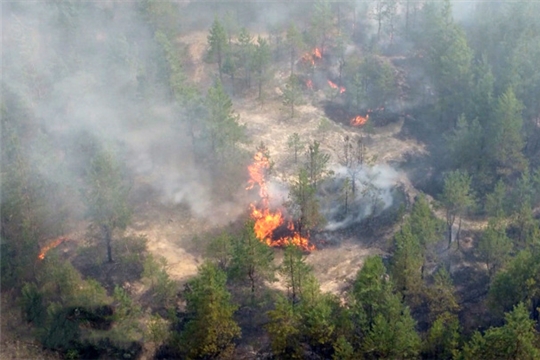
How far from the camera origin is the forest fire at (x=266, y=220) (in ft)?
192

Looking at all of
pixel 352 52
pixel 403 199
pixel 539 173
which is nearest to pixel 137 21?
pixel 352 52

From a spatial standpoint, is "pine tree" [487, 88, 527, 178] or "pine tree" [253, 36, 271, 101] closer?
"pine tree" [487, 88, 527, 178]

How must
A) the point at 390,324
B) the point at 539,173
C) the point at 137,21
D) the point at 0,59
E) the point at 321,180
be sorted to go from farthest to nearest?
the point at 137,21, the point at 0,59, the point at 321,180, the point at 539,173, the point at 390,324

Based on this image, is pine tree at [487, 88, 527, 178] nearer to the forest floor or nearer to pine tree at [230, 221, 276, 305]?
the forest floor

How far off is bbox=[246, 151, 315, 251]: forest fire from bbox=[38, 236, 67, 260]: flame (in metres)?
19.6

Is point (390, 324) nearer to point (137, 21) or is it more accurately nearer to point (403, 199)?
point (403, 199)

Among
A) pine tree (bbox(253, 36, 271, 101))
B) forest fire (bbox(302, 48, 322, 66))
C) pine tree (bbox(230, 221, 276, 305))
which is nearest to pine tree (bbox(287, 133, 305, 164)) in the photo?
pine tree (bbox(253, 36, 271, 101))

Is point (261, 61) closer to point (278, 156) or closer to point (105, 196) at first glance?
point (278, 156)

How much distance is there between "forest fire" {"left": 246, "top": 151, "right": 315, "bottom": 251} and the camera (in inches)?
2299

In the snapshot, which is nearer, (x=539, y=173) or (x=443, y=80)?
(x=539, y=173)

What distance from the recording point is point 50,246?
186ft

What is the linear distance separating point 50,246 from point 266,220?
2156 cm

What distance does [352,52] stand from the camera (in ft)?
292

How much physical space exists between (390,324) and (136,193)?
117ft
